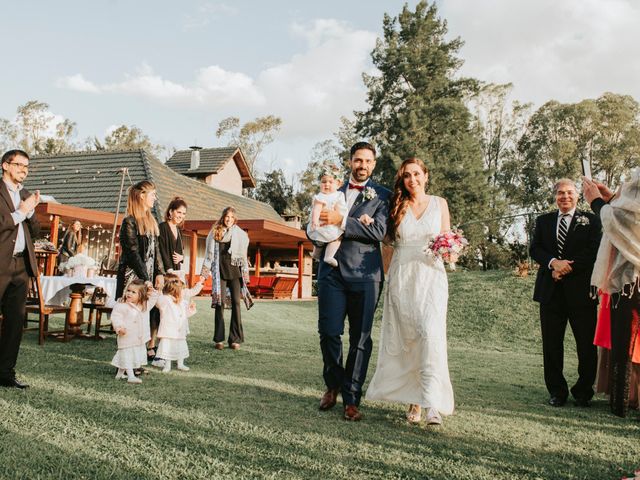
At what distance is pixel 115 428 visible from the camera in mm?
3527

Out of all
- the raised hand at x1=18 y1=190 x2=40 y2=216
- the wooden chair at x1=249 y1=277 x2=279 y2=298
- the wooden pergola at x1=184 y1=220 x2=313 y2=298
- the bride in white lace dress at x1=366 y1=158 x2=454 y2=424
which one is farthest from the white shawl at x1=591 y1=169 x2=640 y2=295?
the wooden chair at x1=249 y1=277 x2=279 y2=298

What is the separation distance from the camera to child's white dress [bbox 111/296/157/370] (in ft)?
18.0

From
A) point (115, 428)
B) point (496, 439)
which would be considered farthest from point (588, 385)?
point (115, 428)

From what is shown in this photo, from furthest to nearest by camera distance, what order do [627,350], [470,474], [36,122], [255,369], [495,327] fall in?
[36,122], [495,327], [255,369], [627,350], [470,474]

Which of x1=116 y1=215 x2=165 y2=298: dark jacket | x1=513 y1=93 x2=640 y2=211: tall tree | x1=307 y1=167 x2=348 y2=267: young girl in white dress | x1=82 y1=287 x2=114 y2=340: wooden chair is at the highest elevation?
x1=513 y1=93 x2=640 y2=211: tall tree

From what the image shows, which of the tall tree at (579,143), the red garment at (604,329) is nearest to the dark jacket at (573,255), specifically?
the red garment at (604,329)

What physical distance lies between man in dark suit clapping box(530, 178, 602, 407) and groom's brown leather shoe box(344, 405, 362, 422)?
82.8 inches

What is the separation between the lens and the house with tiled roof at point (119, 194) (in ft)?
69.0

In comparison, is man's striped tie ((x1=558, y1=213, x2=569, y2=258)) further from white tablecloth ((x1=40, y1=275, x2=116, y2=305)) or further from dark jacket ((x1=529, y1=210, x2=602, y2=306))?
white tablecloth ((x1=40, y1=275, x2=116, y2=305))

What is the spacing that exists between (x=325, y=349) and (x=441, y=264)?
3.76 feet

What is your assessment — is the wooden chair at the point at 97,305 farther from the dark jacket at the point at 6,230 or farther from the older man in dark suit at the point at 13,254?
the dark jacket at the point at 6,230

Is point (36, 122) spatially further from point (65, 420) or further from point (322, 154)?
point (65, 420)

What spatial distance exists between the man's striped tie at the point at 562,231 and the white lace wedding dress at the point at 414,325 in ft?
6.12

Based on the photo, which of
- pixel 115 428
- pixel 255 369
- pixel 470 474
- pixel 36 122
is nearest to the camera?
pixel 470 474
